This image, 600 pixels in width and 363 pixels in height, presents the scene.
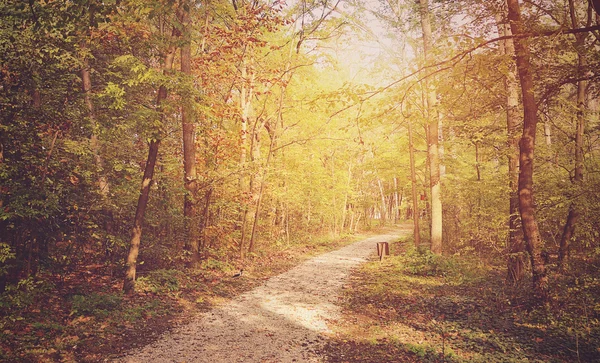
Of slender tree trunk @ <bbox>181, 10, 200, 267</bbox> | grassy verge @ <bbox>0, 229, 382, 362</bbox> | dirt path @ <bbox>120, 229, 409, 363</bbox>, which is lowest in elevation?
dirt path @ <bbox>120, 229, 409, 363</bbox>

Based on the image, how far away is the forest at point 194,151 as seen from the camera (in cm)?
554

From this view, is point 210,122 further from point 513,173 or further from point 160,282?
point 513,173

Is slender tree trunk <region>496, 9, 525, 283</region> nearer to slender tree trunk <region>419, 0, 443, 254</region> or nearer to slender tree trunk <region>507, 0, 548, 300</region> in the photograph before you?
slender tree trunk <region>507, 0, 548, 300</region>

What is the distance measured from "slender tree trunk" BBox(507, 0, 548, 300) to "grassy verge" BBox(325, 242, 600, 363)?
491mm

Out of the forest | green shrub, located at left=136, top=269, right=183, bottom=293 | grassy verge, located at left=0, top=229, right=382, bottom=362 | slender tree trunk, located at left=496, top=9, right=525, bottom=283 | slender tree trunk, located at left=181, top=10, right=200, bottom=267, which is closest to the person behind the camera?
grassy verge, located at left=0, top=229, right=382, bottom=362

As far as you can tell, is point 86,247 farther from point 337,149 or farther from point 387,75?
point 337,149

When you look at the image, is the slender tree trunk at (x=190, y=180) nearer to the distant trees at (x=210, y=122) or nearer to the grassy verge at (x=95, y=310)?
the distant trees at (x=210, y=122)

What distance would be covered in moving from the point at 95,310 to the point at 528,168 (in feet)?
30.7

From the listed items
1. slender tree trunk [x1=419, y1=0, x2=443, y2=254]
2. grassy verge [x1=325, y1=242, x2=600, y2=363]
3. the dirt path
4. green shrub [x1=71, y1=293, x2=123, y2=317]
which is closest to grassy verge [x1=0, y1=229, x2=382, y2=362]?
green shrub [x1=71, y1=293, x2=123, y2=317]

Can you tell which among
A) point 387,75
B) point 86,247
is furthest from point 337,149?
point 86,247

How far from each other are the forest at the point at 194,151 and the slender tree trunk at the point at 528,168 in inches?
1.2

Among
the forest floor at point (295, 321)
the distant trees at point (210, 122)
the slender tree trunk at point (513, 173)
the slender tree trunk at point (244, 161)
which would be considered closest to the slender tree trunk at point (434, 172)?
the distant trees at point (210, 122)

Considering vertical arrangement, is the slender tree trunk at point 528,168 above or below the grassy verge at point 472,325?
above

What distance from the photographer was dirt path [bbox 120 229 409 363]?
500 cm
